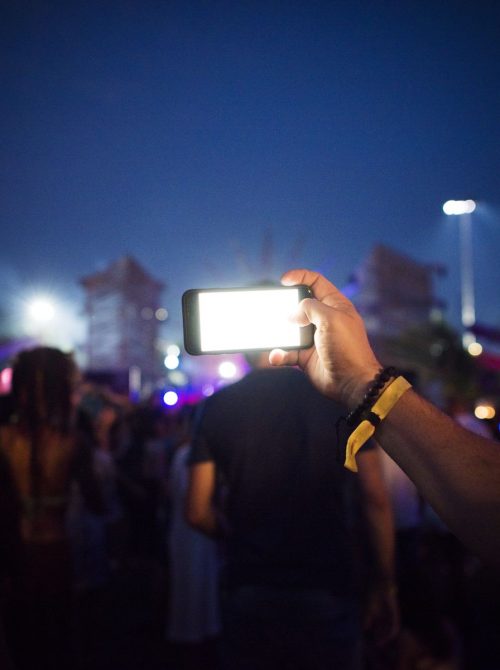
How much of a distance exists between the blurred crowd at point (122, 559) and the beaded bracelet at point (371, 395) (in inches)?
17.0

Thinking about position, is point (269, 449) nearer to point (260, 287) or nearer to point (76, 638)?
point (260, 287)

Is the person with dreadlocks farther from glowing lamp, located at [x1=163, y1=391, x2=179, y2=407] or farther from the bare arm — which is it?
glowing lamp, located at [x1=163, y1=391, x2=179, y2=407]

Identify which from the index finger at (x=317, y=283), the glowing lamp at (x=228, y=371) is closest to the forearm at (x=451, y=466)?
the index finger at (x=317, y=283)

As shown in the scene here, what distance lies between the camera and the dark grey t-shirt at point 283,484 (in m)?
2.60

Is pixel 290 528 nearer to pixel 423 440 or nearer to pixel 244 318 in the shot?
pixel 244 318

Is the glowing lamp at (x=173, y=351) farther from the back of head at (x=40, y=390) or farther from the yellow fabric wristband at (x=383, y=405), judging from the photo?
the yellow fabric wristband at (x=383, y=405)

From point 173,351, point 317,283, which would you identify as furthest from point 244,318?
point 173,351

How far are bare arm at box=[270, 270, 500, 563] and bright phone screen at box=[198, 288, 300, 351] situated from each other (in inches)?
6.1

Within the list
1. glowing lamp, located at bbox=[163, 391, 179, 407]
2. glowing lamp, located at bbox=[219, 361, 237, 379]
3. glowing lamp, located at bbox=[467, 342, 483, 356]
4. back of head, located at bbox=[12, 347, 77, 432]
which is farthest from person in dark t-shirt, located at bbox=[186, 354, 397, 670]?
glowing lamp, located at bbox=[467, 342, 483, 356]

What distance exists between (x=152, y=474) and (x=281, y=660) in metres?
6.05

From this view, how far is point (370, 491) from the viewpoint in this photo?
2936 millimetres

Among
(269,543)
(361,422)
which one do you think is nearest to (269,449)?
(269,543)

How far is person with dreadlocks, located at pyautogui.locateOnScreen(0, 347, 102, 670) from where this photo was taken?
10.7ft

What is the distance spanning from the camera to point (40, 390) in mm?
3590
